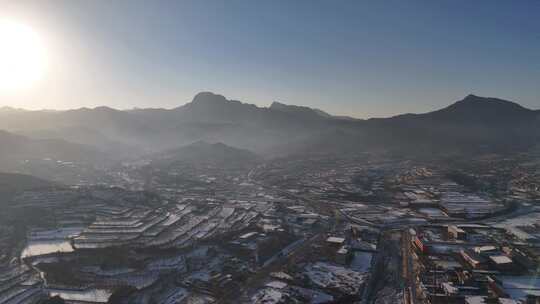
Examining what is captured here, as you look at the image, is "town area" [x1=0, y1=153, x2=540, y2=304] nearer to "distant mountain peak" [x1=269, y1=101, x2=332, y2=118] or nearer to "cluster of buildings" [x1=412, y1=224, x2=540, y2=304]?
"cluster of buildings" [x1=412, y1=224, x2=540, y2=304]

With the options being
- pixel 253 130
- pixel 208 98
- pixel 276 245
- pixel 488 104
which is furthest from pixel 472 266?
pixel 208 98

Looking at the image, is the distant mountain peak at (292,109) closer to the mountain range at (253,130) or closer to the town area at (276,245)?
the mountain range at (253,130)

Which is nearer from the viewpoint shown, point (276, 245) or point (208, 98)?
point (276, 245)

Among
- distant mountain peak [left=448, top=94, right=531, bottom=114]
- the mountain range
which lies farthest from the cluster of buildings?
distant mountain peak [left=448, top=94, right=531, bottom=114]

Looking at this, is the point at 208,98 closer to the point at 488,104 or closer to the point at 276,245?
the point at 488,104

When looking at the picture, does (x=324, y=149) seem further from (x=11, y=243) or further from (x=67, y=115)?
(x=67, y=115)

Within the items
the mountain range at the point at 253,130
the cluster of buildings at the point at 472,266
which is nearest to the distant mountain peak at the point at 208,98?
the mountain range at the point at 253,130

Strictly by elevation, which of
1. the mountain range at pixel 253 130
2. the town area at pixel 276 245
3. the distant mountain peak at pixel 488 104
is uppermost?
the distant mountain peak at pixel 488 104

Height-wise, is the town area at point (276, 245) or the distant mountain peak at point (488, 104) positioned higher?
the distant mountain peak at point (488, 104)
